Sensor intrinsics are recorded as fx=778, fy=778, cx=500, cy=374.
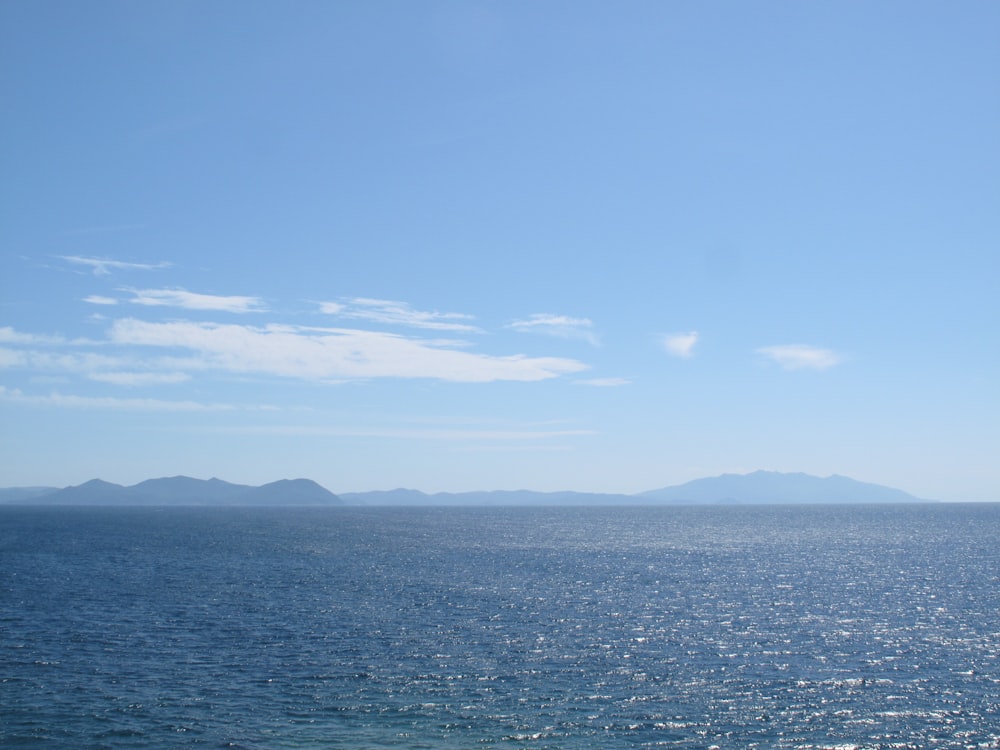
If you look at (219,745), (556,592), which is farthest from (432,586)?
(219,745)

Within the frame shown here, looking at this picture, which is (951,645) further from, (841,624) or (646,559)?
(646,559)

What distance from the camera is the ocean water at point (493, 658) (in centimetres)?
3862

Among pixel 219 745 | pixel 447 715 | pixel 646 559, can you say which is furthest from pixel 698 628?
pixel 646 559

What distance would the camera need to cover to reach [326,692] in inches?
1754

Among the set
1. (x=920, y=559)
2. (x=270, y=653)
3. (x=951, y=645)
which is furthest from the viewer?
(x=920, y=559)

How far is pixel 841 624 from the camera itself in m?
67.4

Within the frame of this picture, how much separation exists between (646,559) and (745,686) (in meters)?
87.0

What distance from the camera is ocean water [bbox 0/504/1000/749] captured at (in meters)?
38.6

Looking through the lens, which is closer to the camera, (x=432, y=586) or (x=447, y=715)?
(x=447, y=715)

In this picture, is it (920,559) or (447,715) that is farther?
(920,559)

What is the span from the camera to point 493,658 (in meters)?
53.1

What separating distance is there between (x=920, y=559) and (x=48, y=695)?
131154mm

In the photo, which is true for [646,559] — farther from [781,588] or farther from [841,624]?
[841,624]

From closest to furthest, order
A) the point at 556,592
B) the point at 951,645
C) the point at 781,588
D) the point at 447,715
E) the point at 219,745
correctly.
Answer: the point at 219,745 < the point at 447,715 < the point at 951,645 < the point at 556,592 < the point at 781,588
